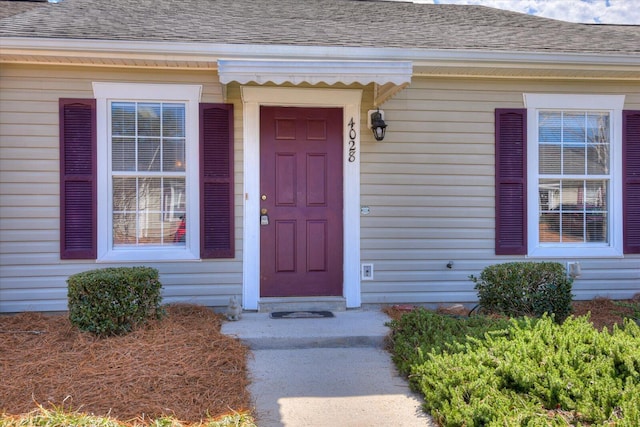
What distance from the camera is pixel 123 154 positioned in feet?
16.0

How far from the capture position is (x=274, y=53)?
470 cm

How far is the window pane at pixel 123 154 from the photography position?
4.87 meters

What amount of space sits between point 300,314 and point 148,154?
2236mm

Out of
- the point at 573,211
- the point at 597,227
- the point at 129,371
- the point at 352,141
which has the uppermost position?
the point at 352,141

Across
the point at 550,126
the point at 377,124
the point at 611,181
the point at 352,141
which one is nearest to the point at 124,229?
the point at 352,141

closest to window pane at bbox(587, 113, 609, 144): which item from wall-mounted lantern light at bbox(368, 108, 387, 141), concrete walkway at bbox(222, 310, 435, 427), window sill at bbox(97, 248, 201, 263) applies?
wall-mounted lantern light at bbox(368, 108, 387, 141)

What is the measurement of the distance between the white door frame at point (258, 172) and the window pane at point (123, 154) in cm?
112

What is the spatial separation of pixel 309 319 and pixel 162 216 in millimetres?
1845

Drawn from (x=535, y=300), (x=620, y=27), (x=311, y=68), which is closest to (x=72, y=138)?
(x=311, y=68)

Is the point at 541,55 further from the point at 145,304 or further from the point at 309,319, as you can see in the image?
the point at 145,304

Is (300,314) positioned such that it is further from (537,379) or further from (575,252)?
(575,252)

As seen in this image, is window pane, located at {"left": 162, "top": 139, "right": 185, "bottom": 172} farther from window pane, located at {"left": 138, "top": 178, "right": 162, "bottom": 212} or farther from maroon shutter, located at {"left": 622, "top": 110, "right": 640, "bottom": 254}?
maroon shutter, located at {"left": 622, "top": 110, "right": 640, "bottom": 254}

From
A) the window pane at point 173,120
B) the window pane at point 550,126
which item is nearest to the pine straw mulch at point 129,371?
the window pane at point 173,120

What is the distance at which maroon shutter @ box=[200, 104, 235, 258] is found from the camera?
4.93 metres
